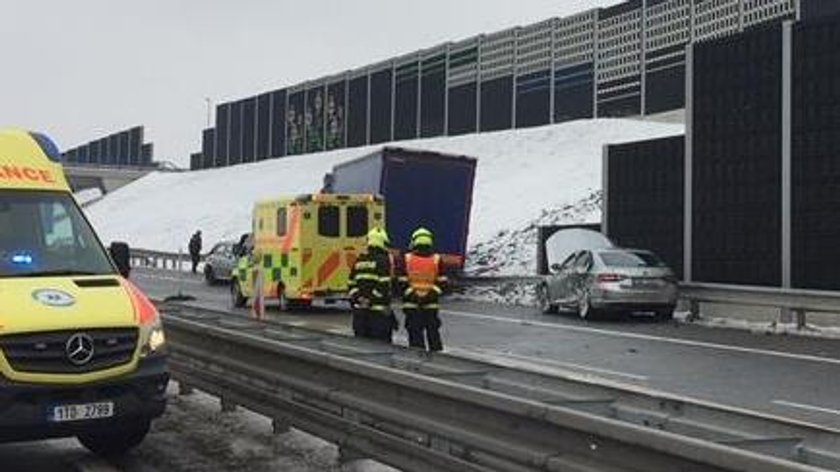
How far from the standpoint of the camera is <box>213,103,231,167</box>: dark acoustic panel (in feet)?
294

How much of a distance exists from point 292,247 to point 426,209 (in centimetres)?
485

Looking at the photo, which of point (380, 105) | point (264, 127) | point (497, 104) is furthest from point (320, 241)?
point (264, 127)

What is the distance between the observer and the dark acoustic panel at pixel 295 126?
78.5 metres

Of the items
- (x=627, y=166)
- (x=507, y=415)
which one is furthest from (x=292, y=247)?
(x=507, y=415)

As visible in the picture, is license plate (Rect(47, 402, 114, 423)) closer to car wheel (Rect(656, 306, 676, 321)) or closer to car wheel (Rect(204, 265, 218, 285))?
car wheel (Rect(656, 306, 676, 321))

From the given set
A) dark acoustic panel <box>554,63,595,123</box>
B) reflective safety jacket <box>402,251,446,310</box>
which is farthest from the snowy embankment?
reflective safety jacket <box>402,251,446,310</box>

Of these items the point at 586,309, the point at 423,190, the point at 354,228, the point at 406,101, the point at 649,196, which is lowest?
the point at 586,309

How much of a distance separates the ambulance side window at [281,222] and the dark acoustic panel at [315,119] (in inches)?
1999

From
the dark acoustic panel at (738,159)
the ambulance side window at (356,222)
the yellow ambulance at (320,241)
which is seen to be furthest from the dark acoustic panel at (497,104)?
the ambulance side window at (356,222)

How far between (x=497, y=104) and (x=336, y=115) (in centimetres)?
1568

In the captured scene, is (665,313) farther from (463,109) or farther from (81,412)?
(463,109)

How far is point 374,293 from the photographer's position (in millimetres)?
12633

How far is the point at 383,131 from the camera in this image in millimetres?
70375

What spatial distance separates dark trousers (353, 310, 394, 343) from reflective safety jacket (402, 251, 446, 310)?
0.27 metres
